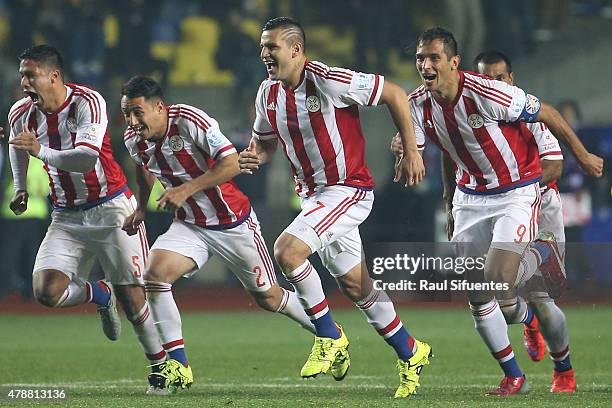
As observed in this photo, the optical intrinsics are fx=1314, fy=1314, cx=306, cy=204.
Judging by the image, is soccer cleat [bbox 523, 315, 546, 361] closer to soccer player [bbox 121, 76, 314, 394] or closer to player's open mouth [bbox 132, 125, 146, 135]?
soccer player [bbox 121, 76, 314, 394]

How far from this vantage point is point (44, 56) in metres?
7.30

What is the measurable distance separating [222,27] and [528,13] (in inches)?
140

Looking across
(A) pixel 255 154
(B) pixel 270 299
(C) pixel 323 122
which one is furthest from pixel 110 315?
(C) pixel 323 122

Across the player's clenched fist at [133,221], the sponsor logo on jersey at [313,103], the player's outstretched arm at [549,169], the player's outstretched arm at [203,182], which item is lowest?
the player's clenched fist at [133,221]

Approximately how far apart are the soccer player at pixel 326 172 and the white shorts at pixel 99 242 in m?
0.96

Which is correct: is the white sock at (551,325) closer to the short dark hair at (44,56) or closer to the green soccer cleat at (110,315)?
the green soccer cleat at (110,315)

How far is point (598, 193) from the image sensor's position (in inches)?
557

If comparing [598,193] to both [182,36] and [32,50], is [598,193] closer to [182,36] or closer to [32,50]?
[182,36]

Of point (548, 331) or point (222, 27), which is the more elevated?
point (222, 27)

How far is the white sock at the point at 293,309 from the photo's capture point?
765 cm

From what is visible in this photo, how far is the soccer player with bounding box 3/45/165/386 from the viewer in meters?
7.35

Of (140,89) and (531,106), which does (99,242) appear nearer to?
(140,89)

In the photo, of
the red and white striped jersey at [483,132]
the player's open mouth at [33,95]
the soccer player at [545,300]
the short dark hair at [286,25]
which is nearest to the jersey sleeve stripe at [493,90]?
the red and white striped jersey at [483,132]

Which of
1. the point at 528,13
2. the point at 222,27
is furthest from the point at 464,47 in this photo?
the point at 222,27
